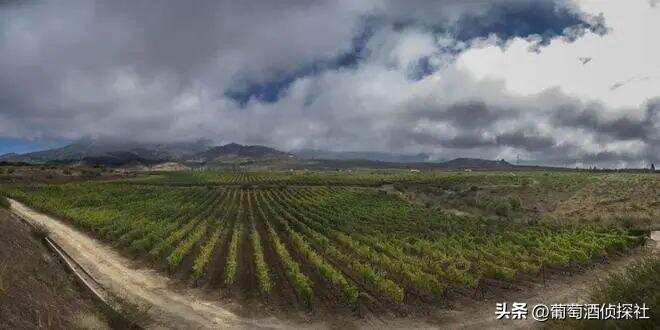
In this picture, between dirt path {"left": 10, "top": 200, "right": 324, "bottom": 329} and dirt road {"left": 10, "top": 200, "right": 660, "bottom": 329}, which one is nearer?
dirt path {"left": 10, "top": 200, "right": 324, "bottom": 329}

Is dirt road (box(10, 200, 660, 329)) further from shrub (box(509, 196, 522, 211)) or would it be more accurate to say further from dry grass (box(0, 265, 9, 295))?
shrub (box(509, 196, 522, 211))

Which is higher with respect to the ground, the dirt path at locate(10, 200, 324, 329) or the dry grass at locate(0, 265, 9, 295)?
the dry grass at locate(0, 265, 9, 295)

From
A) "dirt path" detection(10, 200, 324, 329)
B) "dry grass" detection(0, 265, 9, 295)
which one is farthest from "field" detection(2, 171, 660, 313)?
"dry grass" detection(0, 265, 9, 295)

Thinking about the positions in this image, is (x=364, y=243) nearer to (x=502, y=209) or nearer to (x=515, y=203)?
(x=502, y=209)

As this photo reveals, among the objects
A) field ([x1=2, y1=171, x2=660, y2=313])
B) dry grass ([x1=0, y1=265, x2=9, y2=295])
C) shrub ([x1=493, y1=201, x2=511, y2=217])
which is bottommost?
shrub ([x1=493, y1=201, x2=511, y2=217])

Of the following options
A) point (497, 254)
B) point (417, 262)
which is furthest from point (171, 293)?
point (497, 254)

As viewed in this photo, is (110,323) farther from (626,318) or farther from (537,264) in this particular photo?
(537,264)

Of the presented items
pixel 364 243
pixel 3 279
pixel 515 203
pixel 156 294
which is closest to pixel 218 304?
pixel 156 294
